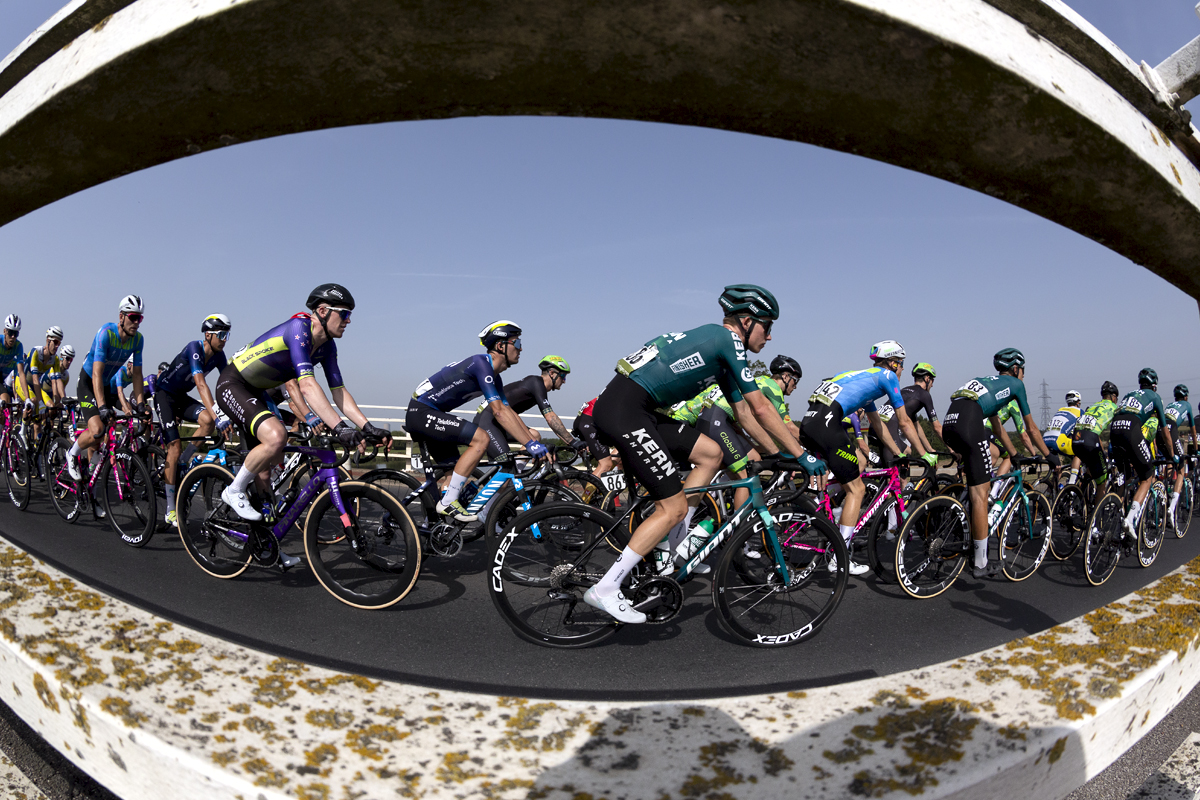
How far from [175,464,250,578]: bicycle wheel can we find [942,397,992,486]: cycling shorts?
6.22 metres

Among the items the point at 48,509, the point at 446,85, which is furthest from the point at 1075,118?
the point at 48,509

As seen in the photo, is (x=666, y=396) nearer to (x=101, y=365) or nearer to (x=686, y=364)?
(x=686, y=364)

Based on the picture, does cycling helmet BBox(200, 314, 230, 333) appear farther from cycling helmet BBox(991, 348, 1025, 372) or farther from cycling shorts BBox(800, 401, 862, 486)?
cycling helmet BBox(991, 348, 1025, 372)

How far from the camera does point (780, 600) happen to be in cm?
450

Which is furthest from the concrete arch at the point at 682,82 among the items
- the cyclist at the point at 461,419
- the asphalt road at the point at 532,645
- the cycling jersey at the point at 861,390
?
the cycling jersey at the point at 861,390

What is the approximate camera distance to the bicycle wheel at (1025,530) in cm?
580

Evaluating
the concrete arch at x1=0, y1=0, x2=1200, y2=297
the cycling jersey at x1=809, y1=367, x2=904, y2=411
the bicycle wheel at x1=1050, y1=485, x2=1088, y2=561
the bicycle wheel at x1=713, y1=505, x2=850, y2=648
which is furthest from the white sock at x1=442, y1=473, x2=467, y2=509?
the bicycle wheel at x1=1050, y1=485, x2=1088, y2=561

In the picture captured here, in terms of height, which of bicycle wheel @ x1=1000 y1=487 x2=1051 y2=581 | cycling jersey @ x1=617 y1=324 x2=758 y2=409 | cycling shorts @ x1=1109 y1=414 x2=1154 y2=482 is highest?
cycling jersey @ x1=617 y1=324 x2=758 y2=409

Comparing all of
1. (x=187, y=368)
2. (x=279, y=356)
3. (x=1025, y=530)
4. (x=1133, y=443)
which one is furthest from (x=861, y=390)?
(x=187, y=368)

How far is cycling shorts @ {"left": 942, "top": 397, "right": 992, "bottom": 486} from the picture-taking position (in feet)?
18.5

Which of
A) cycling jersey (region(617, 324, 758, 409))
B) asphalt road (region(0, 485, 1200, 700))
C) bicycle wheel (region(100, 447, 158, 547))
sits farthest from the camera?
bicycle wheel (region(100, 447, 158, 547))

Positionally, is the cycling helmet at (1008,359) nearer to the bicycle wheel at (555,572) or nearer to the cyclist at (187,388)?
the bicycle wheel at (555,572)

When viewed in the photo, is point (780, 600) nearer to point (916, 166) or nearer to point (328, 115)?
point (916, 166)

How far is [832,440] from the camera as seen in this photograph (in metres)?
5.96
